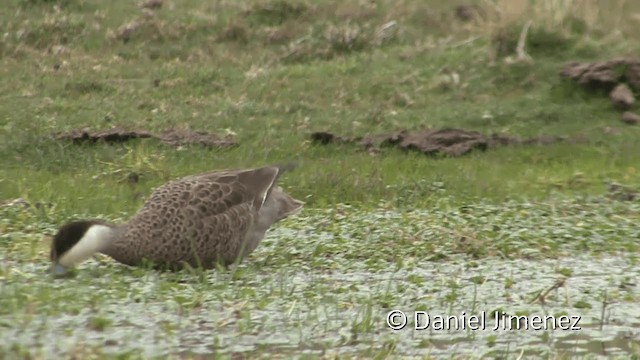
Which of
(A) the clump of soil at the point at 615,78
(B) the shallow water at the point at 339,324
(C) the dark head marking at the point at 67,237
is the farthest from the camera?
(A) the clump of soil at the point at 615,78

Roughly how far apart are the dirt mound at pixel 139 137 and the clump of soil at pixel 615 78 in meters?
3.67

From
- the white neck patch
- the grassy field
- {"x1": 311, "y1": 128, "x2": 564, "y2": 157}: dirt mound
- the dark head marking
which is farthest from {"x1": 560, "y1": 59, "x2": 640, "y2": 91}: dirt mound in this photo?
the dark head marking

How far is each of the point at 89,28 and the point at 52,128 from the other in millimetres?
3090

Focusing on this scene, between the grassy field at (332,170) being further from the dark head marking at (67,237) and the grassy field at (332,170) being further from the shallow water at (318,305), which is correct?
the dark head marking at (67,237)

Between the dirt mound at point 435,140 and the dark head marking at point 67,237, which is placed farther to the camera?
the dirt mound at point 435,140

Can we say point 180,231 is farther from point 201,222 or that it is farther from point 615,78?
point 615,78


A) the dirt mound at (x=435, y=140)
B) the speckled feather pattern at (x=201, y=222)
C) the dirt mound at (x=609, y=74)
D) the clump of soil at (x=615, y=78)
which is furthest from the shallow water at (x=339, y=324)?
the dirt mound at (x=609, y=74)

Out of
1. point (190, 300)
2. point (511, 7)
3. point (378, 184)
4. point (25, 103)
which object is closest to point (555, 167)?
point (378, 184)

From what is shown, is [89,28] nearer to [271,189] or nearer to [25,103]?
[25,103]

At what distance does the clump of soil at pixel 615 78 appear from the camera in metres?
13.3

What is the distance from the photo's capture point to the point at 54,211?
10.1 m

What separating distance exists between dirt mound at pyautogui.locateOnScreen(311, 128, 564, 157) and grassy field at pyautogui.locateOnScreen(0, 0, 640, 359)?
0.36 feet

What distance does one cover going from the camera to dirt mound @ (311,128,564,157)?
12414 mm

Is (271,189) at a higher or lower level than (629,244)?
higher
